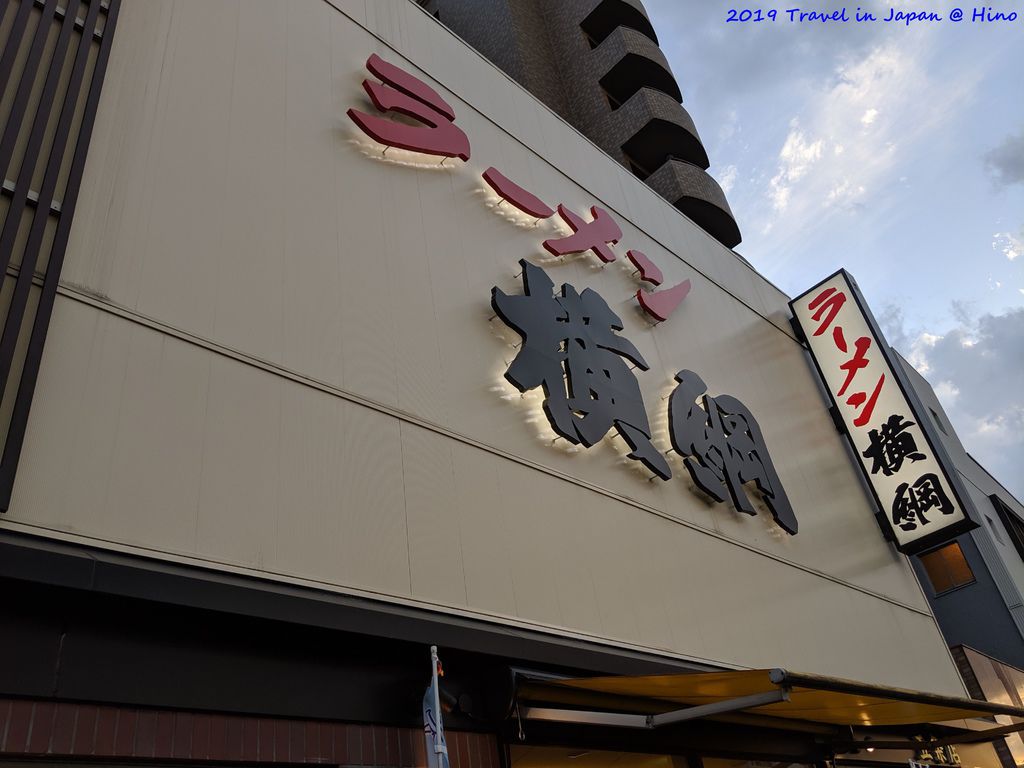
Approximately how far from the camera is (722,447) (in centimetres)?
926

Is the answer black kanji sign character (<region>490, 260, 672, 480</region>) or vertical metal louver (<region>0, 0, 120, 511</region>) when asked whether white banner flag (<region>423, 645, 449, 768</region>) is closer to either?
vertical metal louver (<region>0, 0, 120, 511</region>)

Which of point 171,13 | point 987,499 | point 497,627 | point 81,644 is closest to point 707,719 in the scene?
point 497,627

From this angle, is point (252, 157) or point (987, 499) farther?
point (987, 499)

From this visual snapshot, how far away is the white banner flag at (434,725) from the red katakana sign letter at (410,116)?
4.67 m

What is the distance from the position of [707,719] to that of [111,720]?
479 centimetres

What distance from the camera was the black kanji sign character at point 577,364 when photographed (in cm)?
707

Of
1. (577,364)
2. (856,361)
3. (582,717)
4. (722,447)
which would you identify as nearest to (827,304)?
(856,361)

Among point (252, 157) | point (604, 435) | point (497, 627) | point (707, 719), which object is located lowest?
point (707, 719)

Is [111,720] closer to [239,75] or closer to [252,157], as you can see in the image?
[252,157]

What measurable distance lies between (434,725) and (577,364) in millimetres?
4069

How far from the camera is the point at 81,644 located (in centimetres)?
346

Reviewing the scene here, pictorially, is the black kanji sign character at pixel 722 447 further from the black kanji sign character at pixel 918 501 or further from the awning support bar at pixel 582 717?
the awning support bar at pixel 582 717

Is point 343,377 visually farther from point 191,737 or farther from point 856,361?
point 856,361

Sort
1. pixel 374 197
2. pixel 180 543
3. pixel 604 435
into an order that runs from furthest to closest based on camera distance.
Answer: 1. pixel 604 435
2. pixel 374 197
3. pixel 180 543
